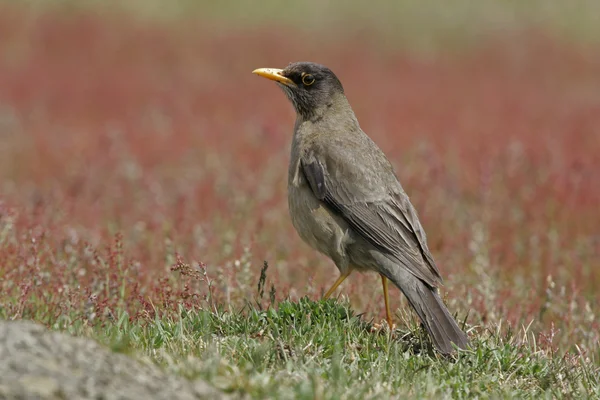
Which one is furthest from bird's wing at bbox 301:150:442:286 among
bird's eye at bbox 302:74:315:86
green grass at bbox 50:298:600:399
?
bird's eye at bbox 302:74:315:86

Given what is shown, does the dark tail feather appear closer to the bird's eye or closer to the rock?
the rock

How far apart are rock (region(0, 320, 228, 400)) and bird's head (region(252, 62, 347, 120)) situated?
141 inches

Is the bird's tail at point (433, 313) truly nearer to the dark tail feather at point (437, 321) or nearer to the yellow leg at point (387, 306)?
the dark tail feather at point (437, 321)

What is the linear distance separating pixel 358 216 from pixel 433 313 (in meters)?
0.99

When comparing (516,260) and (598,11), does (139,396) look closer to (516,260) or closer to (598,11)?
(516,260)

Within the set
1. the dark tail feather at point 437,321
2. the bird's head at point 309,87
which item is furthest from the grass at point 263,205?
the bird's head at point 309,87

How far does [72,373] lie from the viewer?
3.70 m

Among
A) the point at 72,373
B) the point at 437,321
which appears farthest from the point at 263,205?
the point at 72,373

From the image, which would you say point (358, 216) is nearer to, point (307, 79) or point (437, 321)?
point (437, 321)

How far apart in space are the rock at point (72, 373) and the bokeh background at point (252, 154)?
1.52m

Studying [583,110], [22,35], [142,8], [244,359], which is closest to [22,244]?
[244,359]

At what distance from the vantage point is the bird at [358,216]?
604cm

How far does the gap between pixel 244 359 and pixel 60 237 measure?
3493mm

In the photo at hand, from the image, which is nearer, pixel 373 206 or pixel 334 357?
pixel 334 357
